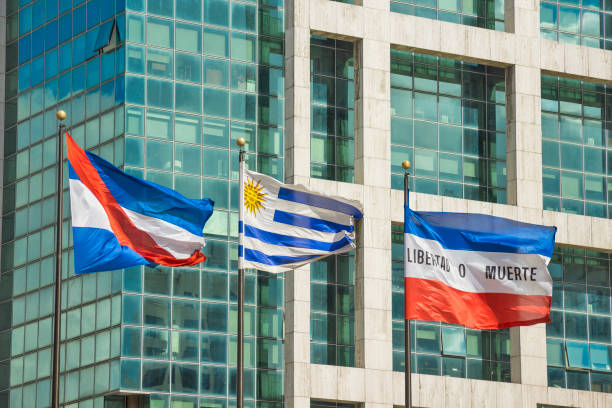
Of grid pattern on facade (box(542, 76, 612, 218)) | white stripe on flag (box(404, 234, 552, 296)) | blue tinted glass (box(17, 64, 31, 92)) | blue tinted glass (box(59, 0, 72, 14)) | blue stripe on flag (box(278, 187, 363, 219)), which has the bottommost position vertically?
white stripe on flag (box(404, 234, 552, 296))

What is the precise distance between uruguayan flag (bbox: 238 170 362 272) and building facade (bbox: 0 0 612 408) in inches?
484

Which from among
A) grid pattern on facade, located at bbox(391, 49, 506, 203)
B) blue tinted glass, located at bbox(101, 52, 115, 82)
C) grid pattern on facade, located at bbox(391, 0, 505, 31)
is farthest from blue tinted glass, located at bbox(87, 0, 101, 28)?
grid pattern on facade, located at bbox(391, 0, 505, 31)

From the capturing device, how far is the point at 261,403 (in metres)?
56.5

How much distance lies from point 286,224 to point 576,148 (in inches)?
986

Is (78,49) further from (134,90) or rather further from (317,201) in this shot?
(317,201)

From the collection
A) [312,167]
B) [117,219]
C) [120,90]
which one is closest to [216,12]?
[120,90]

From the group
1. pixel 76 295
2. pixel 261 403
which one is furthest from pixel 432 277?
pixel 76 295

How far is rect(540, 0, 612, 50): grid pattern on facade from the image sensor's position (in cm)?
6581

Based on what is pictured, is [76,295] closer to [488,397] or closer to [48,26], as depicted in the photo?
[48,26]

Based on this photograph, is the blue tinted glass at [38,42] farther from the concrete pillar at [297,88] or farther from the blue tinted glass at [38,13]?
the concrete pillar at [297,88]

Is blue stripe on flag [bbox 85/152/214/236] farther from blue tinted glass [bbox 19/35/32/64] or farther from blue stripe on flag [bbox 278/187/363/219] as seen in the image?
blue tinted glass [bbox 19/35/32/64]

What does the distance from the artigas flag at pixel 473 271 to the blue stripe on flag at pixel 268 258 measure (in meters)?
3.25

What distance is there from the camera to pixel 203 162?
57531mm

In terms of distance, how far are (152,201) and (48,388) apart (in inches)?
800
